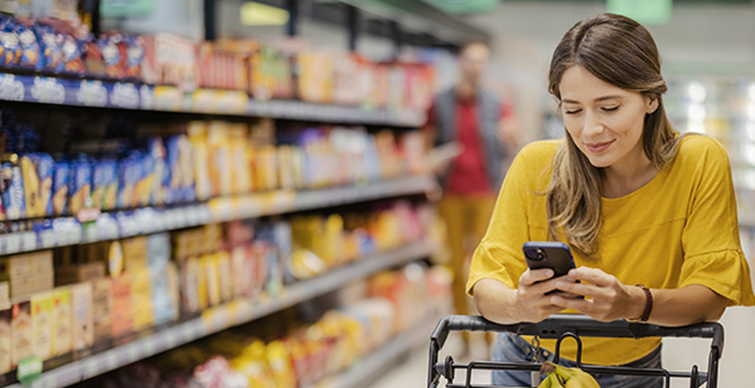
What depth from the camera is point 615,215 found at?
1.41 metres

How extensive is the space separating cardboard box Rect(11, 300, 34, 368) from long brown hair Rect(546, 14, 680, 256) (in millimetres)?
1436

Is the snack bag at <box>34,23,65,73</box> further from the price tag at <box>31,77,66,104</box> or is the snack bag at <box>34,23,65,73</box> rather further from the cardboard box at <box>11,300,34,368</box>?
the cardboard box at <box>11,300,34,368</box>

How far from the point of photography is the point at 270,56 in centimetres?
320

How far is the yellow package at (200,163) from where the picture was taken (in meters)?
2.68

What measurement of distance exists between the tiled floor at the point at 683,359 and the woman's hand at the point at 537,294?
278 centimetres

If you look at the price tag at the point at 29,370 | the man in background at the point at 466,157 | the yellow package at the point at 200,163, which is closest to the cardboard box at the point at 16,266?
the price tag at the point at 29,370

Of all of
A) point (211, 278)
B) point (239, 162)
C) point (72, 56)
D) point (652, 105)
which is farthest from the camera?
point (239, 162)

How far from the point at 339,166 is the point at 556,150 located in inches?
94.0

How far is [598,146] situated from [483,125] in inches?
139

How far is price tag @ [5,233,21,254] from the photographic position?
1.84 meters

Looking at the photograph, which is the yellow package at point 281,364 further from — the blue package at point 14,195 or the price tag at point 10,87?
the price tag at point 10,87

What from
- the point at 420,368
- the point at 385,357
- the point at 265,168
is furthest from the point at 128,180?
the point at 420,368

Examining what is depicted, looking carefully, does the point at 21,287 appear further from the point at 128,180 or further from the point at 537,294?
the point at 537,294

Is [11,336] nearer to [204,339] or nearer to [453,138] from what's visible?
[204,339]
